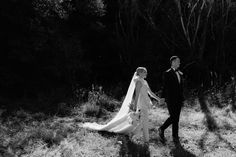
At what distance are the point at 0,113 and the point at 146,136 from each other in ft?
14.2

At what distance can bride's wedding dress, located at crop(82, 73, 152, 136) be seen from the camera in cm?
648

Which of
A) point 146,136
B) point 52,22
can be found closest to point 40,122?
point 146,136

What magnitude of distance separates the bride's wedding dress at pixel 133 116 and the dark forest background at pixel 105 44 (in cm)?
363

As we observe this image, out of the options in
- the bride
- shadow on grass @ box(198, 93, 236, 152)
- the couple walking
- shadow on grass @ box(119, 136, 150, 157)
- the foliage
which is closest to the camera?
shadow on grass @ box(119, 136, 150, 157)

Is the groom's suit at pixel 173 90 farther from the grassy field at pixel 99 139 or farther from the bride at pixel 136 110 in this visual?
the grassy field at pixel 99 139

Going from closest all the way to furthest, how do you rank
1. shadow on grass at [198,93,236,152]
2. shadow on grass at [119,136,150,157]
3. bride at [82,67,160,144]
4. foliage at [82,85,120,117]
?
shadow on grass at [119,136,150,157] → bride at [82,67,160,144] → shadow on grass at [198,93,236,152] → foliage at [82,85,120,117]

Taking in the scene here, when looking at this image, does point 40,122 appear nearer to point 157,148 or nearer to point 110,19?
point 157,148

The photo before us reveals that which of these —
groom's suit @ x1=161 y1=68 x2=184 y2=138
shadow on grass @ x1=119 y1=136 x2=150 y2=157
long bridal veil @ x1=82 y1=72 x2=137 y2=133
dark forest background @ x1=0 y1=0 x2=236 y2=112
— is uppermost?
dark forest background @ x1=0 y1=0 x2=236 y2=112

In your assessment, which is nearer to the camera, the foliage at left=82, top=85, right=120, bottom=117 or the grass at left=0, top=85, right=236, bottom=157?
the grass at left=0, top=85, right=236, bottom=157

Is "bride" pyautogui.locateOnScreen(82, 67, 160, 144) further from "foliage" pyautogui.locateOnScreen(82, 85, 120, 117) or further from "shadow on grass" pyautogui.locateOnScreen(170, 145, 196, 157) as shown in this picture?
"foliage" pyautogui.locateOnScreen(82, 85, 120, 117)

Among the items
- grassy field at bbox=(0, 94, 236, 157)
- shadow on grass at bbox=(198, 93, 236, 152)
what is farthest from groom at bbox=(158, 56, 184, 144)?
shadow on grass at bbox=(198, 93, 236, 152)

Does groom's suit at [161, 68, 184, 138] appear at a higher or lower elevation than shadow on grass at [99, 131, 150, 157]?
higher

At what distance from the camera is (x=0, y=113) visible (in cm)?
878

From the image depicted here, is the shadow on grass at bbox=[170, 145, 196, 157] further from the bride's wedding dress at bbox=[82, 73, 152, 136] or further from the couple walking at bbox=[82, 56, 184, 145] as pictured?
the bride's wedding dress at bbox=[82, 73, 152, 136]
